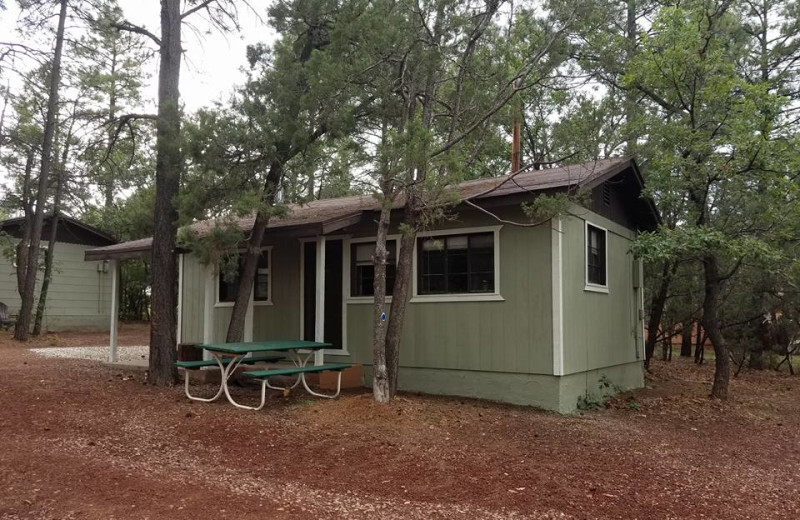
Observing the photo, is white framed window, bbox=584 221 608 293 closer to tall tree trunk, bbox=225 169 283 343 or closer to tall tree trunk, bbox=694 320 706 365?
tall tree trunk, bbox=225 169 283 343

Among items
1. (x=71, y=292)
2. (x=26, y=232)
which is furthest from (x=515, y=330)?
(x=71, y=292)

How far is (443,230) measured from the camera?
370 inches

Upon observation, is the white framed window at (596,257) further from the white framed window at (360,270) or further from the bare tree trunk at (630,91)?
the white framed window at (360,270)

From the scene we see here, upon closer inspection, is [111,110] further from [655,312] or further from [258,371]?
[655,312]

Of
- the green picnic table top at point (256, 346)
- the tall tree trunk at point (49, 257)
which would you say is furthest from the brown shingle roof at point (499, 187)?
the tall tree trunk at point (49, 257)

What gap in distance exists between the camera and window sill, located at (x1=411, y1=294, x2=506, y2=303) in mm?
8914

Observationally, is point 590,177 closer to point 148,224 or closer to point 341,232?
point 341,232

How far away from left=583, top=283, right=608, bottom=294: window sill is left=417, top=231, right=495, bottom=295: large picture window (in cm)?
157

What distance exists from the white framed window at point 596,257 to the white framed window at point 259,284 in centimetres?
554

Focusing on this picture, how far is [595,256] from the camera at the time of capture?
10117mm

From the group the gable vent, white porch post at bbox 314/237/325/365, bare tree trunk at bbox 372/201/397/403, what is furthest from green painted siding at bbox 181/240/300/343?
the gable vent

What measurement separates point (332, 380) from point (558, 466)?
4044 millimetres

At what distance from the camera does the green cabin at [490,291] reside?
28.1 feet

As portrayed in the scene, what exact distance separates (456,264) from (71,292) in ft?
59.4
